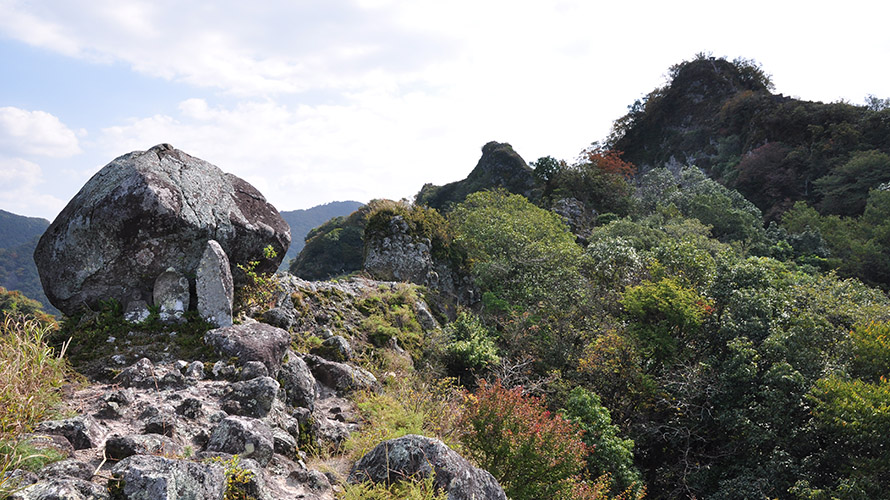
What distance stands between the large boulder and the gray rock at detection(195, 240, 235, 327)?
0.29 meters

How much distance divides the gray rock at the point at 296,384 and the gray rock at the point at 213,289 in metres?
1.27

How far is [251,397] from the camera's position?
5.33 metres

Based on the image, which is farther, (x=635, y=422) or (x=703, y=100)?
(x=703, y=100)

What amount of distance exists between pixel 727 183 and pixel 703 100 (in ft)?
48.0

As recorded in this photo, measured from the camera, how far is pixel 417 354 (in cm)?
1123

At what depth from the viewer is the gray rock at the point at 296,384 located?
248 inches

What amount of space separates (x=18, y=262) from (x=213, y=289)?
98.0 m

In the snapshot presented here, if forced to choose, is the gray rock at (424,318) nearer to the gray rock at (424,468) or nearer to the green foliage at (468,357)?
the green foliage at (468,357)

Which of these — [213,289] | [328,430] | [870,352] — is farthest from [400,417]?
[870,352]

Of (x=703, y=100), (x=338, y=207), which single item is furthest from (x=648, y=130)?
(x=338, y=207)

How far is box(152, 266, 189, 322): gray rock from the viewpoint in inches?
272

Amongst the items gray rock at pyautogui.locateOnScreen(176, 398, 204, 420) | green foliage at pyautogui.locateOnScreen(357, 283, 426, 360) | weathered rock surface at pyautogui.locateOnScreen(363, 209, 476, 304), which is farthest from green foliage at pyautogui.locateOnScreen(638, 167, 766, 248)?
gray rock at pyautogui.locateOnScreen(176, 398, 204, 420)

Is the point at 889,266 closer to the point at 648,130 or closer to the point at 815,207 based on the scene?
the point at 815,207

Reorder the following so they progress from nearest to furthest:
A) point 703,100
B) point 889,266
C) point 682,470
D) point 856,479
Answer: point 856,479
point 682,470
point 889,266
point 703,100
